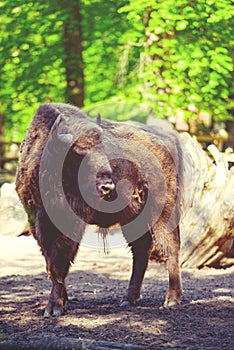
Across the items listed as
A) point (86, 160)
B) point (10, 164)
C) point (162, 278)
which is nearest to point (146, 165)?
point (86, 160)

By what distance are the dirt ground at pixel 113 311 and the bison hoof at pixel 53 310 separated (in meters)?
0.06

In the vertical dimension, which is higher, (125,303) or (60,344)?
(60,344)

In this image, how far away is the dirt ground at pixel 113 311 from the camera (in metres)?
5.85

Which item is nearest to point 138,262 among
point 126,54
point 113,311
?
point 113,311

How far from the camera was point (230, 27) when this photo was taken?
1464 cm

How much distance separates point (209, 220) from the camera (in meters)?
10.2

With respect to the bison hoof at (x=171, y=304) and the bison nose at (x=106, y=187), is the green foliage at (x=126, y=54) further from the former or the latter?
the bison nose at (x=106, y=187)

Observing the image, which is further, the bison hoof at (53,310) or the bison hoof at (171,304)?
the bison hoof at (171,304)

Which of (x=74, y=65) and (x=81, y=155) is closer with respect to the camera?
(x=81, y=155)

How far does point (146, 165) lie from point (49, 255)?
1.05 meters

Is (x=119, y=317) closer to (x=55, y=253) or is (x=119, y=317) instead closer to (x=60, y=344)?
(x=55, y=253)

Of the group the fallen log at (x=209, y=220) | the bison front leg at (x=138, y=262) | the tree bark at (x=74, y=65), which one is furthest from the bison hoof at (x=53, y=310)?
the tree bark at (x=74, y=65)

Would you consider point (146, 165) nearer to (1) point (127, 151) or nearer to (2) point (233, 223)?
(1) point (127, 151)

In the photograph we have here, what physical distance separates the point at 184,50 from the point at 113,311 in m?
7.78
